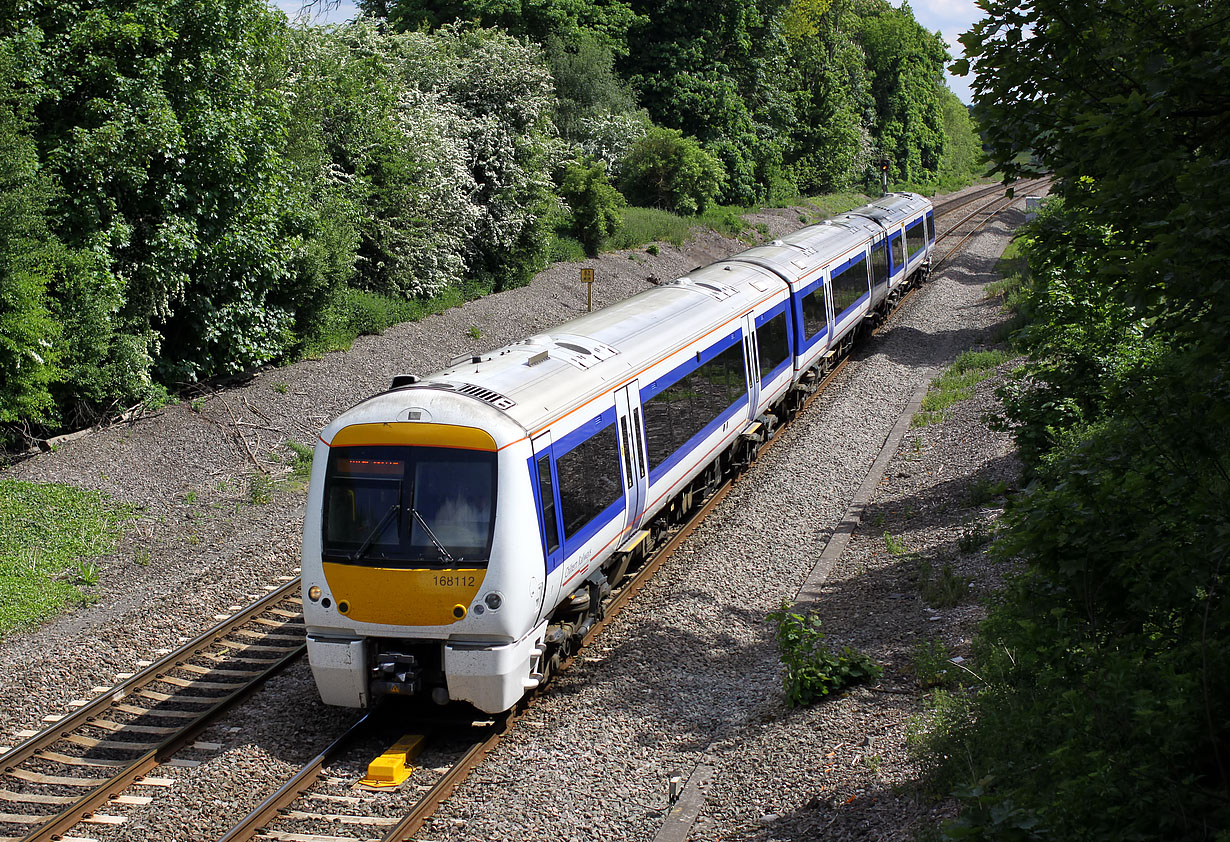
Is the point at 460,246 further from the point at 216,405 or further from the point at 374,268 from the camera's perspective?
the point at 216,405

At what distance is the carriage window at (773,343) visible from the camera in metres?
15.2

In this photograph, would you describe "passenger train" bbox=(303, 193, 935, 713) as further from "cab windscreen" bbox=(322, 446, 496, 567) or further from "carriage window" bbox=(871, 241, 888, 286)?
"carriage window" bbox=(871, 241, 888, 286)

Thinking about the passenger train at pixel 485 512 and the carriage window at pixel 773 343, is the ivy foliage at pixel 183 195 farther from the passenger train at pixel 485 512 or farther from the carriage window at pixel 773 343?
the carriage window at pixel 773 343

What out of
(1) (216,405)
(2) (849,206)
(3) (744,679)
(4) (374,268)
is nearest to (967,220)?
(2) (849,206)

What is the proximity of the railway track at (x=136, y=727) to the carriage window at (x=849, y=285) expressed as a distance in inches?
508

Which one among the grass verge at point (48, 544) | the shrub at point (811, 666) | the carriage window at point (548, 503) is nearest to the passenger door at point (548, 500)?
the carriage window at point (548, 503)

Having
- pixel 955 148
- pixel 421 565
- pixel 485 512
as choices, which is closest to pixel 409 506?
pixel 421 565

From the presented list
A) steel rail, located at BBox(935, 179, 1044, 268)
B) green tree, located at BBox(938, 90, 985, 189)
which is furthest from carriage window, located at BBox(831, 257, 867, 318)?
green tree, located at BBox(938, 90, 985, 189)

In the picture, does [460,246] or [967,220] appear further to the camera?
[967,220]

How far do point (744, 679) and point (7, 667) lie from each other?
7095 mm

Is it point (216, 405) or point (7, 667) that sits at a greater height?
point (216, 405)

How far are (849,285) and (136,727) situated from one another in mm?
16442

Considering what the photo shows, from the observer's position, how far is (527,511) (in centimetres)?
805

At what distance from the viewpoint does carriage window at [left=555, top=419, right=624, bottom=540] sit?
879 cm
